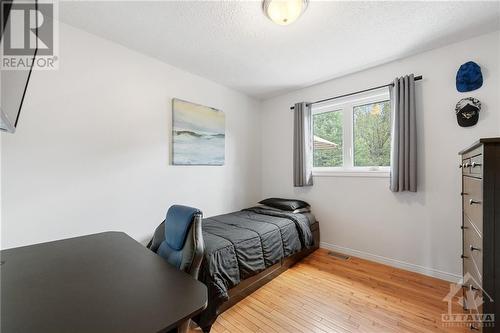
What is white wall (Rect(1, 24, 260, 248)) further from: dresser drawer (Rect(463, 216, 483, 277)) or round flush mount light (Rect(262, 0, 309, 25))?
dresser drawer (Rect(463, 216, 483, 277))

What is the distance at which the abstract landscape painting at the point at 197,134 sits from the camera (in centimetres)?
268

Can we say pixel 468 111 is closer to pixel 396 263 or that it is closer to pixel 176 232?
pixel 396 263

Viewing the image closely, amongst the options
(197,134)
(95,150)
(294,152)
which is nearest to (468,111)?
(294,152)

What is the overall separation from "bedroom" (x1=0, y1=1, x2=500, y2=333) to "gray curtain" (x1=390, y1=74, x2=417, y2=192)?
0.04 m

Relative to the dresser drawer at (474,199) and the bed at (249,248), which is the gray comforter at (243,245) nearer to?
the bed at (249,248)

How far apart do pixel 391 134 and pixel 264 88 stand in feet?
6.26

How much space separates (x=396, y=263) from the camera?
253 cm

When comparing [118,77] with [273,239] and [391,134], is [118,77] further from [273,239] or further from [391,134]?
[391,134]

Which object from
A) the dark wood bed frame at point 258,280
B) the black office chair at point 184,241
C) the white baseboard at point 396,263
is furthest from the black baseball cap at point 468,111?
the black office chair at point 184,241

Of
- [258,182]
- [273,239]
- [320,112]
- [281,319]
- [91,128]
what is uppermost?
[320,112]

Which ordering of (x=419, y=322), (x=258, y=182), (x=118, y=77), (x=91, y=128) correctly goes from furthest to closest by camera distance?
(x=258, y=182), (x=118, y=77), (x=91, y=128), (x=419, y=322)

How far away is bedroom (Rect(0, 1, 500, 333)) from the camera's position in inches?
62.9

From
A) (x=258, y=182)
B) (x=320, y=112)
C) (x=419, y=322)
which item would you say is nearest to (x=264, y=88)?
(x=320, y=112)

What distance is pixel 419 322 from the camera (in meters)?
1.62
